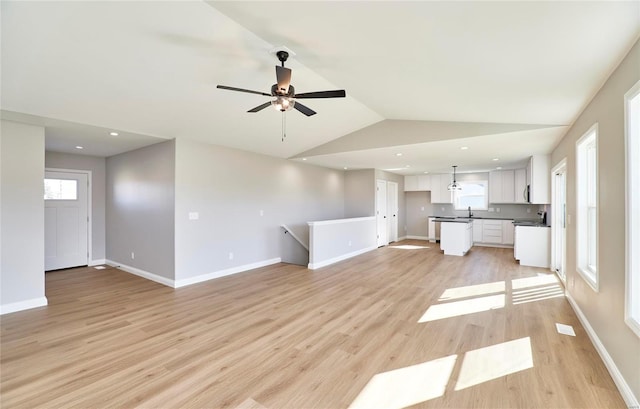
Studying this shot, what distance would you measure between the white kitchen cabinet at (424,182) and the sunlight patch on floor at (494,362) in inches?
299

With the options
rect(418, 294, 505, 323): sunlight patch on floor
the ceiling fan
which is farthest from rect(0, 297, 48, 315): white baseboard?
rect(418, 294, 505, 323): sunlight patch on floor

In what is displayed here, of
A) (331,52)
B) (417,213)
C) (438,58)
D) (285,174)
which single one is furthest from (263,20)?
(417,213)

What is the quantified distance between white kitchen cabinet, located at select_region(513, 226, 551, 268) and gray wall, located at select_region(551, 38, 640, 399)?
3516 millimetres

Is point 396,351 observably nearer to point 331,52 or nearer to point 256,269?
point 331,52

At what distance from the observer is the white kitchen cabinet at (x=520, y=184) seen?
7969mm

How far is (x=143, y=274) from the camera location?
537 centimetres

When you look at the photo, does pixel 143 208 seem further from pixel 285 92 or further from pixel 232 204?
pixel 285 92

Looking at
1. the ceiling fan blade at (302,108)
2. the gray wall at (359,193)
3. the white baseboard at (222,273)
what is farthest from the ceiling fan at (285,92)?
the gray wall at (359,193)

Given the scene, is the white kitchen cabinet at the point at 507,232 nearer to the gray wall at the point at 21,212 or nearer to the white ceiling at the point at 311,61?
the white ceiling at the point at 311,61

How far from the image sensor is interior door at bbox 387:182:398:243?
9.30m

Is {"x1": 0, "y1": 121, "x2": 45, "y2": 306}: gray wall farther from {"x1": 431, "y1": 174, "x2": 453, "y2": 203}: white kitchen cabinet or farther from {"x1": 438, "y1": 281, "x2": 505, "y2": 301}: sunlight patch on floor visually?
{"x1": 431, "y1": 174, "x2": 453, "y2": 203}: white kitchen cabinet

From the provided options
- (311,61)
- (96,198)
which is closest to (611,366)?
(311,61)

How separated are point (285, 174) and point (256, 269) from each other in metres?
2.34

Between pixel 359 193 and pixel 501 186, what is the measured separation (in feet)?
13.9
